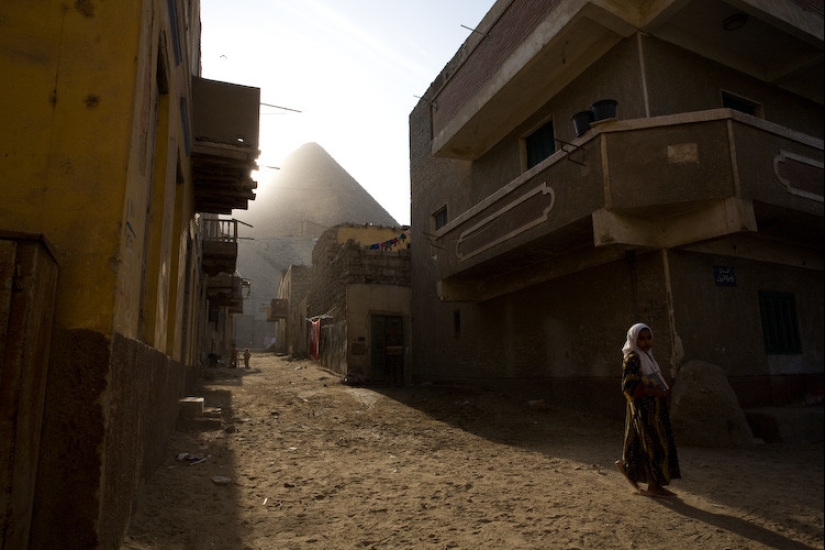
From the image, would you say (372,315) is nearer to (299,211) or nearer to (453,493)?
(453,493)

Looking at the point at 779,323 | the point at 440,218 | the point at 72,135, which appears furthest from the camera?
the point at 440,218

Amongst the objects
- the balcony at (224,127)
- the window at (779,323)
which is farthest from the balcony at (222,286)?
the window at (779,323)

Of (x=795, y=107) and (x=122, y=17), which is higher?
(x=795, y=107)

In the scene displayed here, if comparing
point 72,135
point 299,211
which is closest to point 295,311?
point 72,135

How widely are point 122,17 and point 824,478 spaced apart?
353 centimetres

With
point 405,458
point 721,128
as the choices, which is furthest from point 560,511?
point 721,128

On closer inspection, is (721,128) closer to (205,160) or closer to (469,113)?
(469,113)

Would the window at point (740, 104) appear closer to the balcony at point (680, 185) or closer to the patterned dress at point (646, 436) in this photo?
the balcony at point (680, 185)

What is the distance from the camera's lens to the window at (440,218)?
14.2 m

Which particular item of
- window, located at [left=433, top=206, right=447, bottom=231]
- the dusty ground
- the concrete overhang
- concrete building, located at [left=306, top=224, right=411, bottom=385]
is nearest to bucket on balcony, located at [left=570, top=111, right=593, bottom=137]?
the concrete overhang

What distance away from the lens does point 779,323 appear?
8391 millimetres

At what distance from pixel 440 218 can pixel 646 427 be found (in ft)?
35.0

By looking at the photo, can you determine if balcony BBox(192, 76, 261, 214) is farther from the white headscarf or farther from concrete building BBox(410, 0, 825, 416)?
the white headscarf

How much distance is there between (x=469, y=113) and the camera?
Result: 35.1 feet
